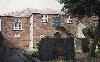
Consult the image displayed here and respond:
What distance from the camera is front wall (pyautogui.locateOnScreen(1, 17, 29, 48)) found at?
5859 centimetres

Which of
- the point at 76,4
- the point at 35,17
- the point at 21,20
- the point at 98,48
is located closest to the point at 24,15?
the point at 21,20

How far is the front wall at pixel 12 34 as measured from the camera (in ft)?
192

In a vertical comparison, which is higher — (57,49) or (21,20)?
(21,20)

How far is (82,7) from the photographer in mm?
28828

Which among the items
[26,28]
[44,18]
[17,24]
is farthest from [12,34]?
[44,18]

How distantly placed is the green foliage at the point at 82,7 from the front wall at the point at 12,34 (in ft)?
98.2

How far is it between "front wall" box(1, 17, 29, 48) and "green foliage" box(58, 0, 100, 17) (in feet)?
98.2

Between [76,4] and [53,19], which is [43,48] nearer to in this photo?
[76,4]

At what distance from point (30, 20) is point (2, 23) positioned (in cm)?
555

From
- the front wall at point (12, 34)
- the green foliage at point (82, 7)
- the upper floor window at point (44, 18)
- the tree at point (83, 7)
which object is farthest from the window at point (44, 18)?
the green foliage at point (82, 7)

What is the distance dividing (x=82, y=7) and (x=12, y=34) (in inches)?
1253

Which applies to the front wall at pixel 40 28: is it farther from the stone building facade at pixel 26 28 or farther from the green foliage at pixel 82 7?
the green foliage at pixel 82 7

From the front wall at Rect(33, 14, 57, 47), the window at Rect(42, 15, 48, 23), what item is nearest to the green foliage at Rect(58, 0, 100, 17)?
the front wall at Rect(33, 14, 57, 47)

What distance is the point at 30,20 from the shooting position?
196ft
